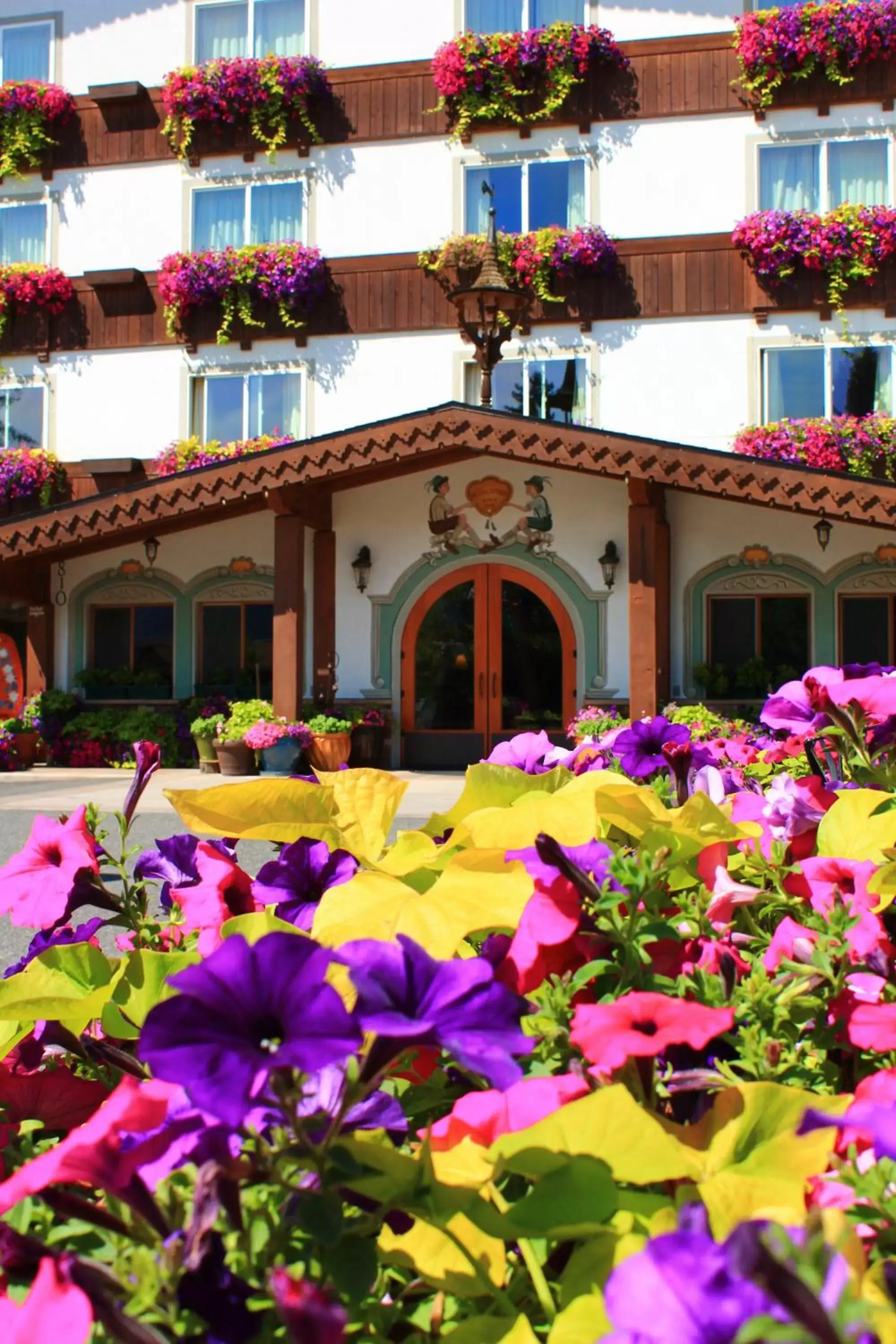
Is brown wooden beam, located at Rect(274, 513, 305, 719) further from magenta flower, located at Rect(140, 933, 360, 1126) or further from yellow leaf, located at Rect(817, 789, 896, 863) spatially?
magenta flower, located at Rect(140, 933, 360, 1126)

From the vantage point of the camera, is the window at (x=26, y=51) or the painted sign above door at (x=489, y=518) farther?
the window at (x=26, y=51)

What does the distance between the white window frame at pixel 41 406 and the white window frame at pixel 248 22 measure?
18.5ft

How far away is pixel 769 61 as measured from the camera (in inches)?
649

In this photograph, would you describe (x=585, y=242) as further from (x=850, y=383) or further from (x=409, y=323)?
(x=850, y=383)

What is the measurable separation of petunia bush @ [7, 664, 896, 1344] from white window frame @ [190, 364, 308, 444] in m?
17.1

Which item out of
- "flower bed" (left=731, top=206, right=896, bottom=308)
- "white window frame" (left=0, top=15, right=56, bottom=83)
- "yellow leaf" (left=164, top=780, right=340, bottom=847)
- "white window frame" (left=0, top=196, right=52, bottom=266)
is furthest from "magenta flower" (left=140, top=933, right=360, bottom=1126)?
"white window frame" (left=0, top=15, right=56, bottom=83)

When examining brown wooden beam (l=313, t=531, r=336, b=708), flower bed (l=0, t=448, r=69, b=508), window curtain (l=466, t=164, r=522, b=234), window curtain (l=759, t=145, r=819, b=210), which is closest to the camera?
brown wooden beam (l=313, t=531, r=336, b=708)

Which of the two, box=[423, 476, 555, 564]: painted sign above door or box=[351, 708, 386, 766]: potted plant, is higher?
box=[423, 476, 555, 564]: painted sign above door

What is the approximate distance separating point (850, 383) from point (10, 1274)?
1712 centimetres

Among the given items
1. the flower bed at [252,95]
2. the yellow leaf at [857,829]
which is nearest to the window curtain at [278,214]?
the flower bed at [252,95]

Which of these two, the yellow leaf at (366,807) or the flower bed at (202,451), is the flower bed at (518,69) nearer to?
the flower bed at (202,451)

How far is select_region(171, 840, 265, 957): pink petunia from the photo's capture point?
1161 millimetres

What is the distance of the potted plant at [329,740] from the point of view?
574 inches

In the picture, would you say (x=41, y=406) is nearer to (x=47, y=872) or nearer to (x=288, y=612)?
(x=288, y=612)
